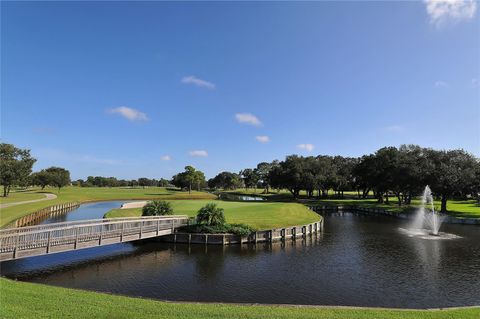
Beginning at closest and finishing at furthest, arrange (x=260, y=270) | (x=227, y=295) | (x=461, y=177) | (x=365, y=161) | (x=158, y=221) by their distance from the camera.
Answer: (x=227, y=295) < (x=260, y=270) < (x=158, y=221) < (x=461, y=177) < (x=365, y=161)

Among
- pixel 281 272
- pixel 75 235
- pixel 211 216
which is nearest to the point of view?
pixel 281 272

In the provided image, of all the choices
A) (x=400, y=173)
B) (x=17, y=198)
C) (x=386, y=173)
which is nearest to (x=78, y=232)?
(x=17, y=198)

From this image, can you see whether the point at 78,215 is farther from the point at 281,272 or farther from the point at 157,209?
the point at 281,272

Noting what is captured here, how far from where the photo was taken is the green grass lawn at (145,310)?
12.7m

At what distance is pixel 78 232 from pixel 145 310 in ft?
57.8

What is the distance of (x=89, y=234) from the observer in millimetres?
29062

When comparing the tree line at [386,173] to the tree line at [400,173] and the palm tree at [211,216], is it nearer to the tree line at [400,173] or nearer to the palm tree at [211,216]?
the tree line at [400,173]

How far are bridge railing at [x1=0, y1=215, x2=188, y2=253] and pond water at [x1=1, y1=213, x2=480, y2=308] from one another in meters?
1.81

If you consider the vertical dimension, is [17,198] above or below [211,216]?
above

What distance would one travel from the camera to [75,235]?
27.8 m

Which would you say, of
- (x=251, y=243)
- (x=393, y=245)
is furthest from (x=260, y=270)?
(x=393, y=245)

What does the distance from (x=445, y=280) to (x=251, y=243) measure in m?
18.9

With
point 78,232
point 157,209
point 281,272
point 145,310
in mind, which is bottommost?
point 281,272

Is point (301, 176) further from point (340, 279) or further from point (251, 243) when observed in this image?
point (340, 279)
